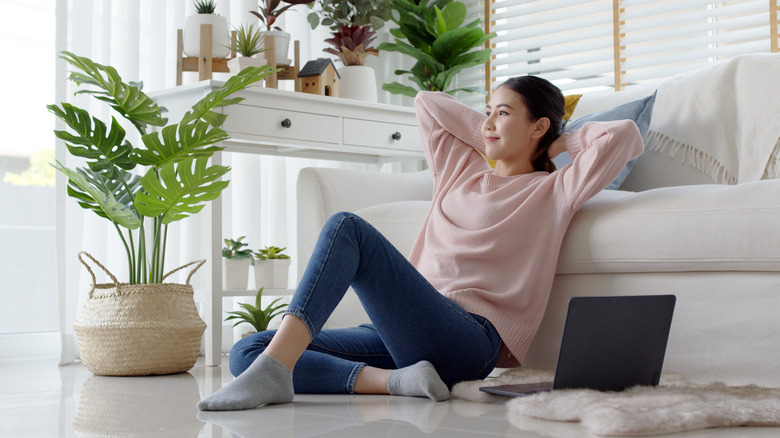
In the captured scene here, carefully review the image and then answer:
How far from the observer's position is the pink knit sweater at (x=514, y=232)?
70.2 inches

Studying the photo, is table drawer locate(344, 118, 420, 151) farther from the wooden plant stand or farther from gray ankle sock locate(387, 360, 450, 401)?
gray ankle sock locate(387, 360, 450, 401)

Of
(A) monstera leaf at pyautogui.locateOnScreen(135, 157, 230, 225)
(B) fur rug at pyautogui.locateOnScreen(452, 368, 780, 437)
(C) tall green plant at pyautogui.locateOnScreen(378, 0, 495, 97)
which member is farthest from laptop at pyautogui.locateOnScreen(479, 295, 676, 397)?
(C) tall green plant at pyautogui.locateOnScreen(378, 0, 495, 97)

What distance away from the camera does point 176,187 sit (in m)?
2.26

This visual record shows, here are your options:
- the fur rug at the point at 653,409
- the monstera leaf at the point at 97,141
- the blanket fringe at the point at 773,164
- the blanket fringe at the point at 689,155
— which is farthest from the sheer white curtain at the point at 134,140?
the blanket fringe at the point at 773,164

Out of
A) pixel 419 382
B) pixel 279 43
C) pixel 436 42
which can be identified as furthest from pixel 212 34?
pixel 419 382

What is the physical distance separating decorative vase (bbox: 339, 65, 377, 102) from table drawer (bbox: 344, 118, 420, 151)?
0.57ft

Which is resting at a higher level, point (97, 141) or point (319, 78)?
point (319, 78)

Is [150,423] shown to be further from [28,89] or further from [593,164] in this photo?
[28,89]

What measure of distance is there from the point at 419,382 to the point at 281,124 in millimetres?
1325

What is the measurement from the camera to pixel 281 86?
3.49 meters

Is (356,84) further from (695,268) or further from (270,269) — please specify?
(695,268)

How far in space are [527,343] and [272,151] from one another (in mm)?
1588

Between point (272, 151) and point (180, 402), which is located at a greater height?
point (272, 151)

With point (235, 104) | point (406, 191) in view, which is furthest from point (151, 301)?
point (406, 191)
